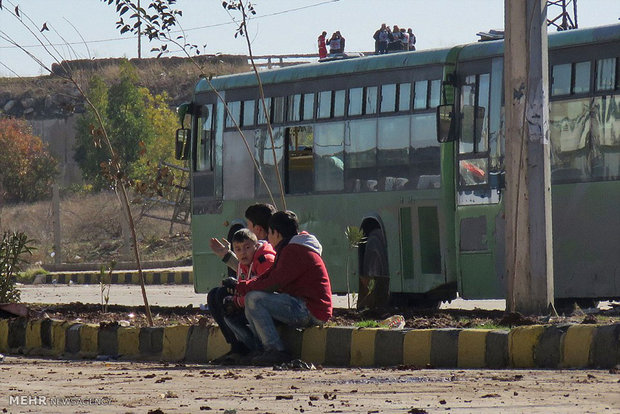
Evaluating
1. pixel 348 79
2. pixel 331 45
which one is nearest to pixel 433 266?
pixel 348 79

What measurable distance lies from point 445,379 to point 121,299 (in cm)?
1435

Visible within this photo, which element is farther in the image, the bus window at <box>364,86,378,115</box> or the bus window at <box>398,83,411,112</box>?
the bus window at <box>364,86,378,115</box>

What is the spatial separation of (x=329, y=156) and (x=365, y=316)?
5.48m

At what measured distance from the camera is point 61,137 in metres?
77.6

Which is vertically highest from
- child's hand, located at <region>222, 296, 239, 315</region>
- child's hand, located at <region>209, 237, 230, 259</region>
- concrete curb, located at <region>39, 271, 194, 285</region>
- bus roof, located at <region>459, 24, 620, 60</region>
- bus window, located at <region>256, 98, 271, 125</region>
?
bus roof, located at <region>459, 24, 620, 60</region>

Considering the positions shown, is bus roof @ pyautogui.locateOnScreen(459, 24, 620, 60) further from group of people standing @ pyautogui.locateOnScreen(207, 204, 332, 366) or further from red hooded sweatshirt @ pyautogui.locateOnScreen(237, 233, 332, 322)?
red hooded sweatshirt @ pyautogui.locateOnScreen(237, 233, 332, 322)

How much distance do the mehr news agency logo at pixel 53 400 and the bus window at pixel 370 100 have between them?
10.5m

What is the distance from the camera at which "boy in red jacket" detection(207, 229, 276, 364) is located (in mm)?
10852

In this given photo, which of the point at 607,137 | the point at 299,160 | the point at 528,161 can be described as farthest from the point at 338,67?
the point at 528,161

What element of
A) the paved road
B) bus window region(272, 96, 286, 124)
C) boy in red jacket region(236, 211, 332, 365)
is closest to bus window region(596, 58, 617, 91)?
the paved road

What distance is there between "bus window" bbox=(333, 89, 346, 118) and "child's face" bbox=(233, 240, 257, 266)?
25.9ft

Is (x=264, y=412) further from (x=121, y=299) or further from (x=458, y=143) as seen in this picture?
(x=121, y=299)

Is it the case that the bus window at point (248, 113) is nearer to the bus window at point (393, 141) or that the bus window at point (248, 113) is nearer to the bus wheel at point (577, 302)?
the bus window at point (393, 141)

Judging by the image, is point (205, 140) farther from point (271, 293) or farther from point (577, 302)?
point (271, 293)
